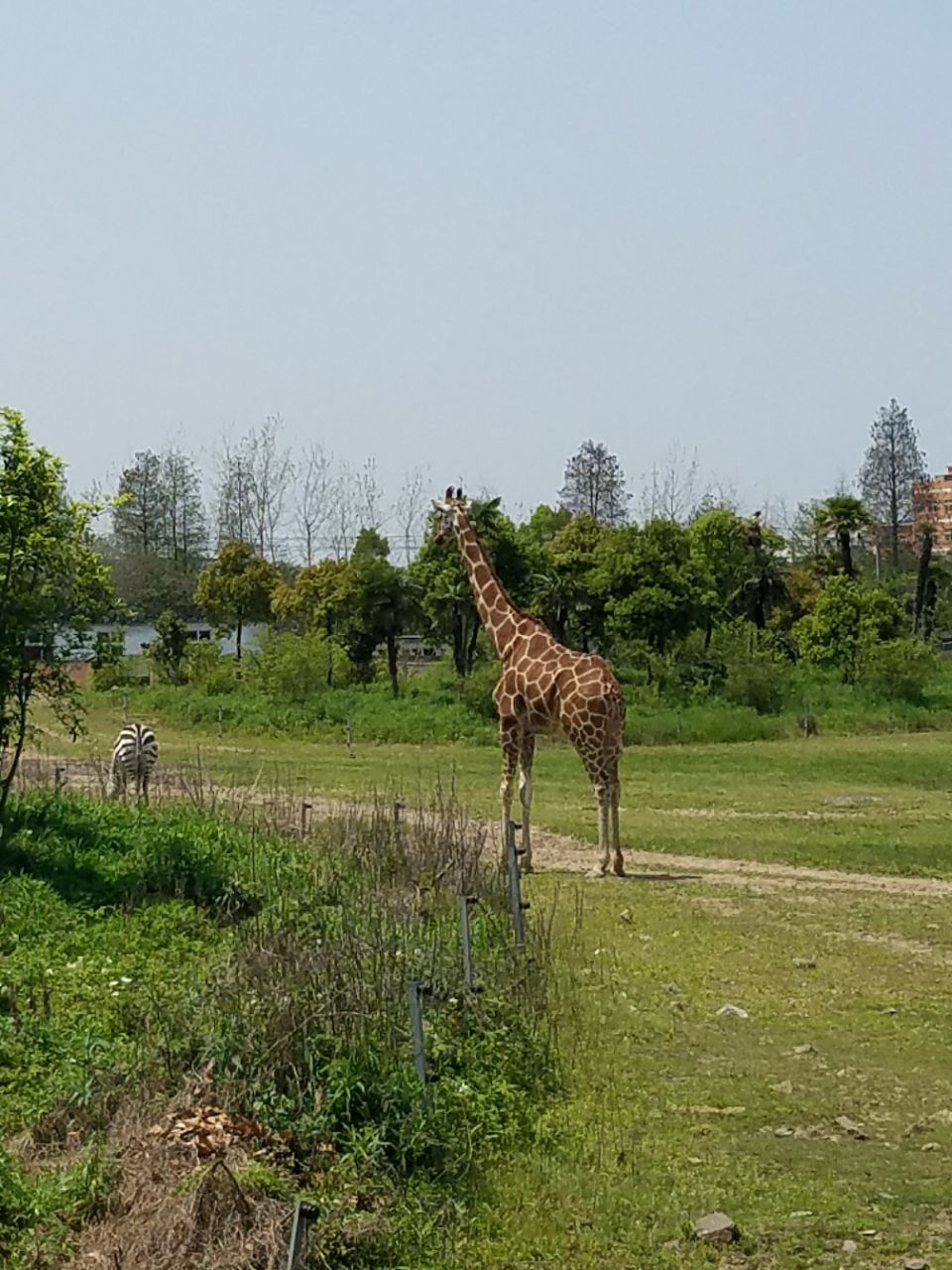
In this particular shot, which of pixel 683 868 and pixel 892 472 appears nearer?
pixel 683 868

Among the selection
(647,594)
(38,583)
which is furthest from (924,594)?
(38,583)

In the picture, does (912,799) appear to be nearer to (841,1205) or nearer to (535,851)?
(535,851)

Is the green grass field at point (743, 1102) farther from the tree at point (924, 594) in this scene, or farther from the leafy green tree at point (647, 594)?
the tree at point (924, 594)

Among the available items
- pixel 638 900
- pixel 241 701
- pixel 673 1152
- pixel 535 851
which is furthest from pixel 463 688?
pixel 673 1152

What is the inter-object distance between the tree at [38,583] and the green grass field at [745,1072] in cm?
476

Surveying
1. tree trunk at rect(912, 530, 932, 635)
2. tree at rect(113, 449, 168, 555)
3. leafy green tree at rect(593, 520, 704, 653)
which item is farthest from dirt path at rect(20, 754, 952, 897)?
tree at rect(113, 449, 168, 555)

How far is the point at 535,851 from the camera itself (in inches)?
768

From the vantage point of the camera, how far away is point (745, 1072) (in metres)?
9.99

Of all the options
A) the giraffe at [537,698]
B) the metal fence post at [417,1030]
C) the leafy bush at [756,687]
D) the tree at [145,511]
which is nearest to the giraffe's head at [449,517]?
the giraffe at [537,698]

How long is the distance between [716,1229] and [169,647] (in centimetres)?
4343

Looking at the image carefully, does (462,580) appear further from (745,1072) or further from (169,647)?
(745,1072)

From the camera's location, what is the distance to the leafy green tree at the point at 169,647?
162 ft

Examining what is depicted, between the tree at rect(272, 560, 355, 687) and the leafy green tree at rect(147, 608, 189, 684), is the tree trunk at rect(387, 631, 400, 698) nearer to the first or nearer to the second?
the tree at rect(272, 560, 355, 687)

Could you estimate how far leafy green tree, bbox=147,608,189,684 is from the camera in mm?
49312
